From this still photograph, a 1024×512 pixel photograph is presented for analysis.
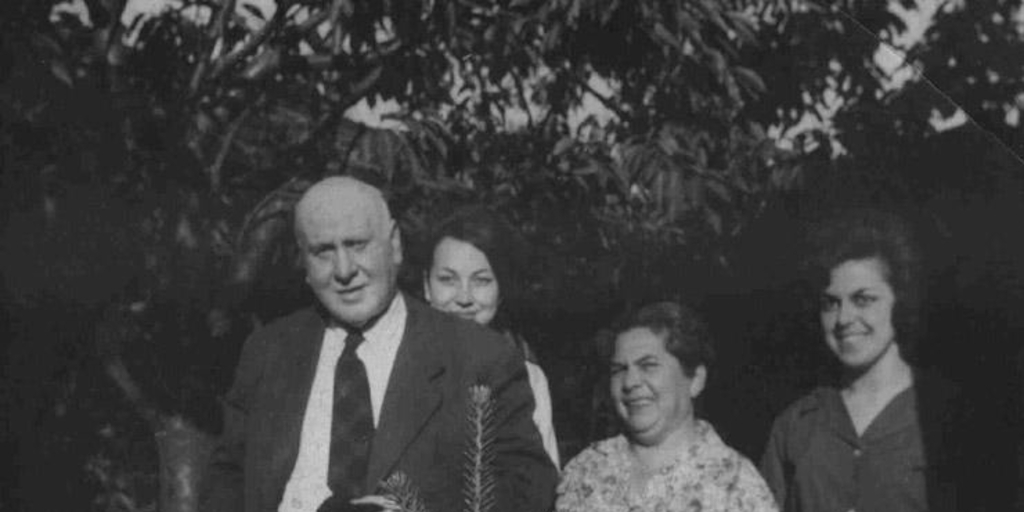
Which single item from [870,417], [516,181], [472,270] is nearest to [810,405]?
[870,417]

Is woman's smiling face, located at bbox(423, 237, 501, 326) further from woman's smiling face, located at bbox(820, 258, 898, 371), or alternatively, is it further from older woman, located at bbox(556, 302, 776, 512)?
woman's smiling face, located at bbox(820, 258, 898, 371)

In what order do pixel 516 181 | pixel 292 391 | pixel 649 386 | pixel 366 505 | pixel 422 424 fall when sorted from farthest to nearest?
pixel 516 181
pixel 649 386
pixel 292 391
pixel 422 424
pixel 366 505

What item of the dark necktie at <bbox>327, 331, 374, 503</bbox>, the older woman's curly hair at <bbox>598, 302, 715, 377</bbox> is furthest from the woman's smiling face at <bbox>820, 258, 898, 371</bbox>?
the dark necktie at <bbox>327, 331, 374, 503</bbox>

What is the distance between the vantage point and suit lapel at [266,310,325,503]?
2.40m

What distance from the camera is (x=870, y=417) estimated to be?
2.55m

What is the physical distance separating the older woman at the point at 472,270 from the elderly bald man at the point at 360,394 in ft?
1.06

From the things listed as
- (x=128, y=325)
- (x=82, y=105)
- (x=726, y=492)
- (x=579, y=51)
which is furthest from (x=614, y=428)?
(x=82, y=105)

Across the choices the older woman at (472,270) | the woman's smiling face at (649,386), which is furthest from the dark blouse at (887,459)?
the older woman at (472,270)

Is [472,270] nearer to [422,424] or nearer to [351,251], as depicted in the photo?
[351,251]

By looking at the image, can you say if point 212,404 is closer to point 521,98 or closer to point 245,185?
point 245,185

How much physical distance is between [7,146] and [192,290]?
0.55 meters

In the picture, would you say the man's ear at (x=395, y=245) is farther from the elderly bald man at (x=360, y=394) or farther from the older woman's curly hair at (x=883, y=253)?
the older woman's curly hair at (x=883, y=253)

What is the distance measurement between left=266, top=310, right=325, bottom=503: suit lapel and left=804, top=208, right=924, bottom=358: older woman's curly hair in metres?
1.07

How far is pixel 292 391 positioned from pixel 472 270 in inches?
21.6
